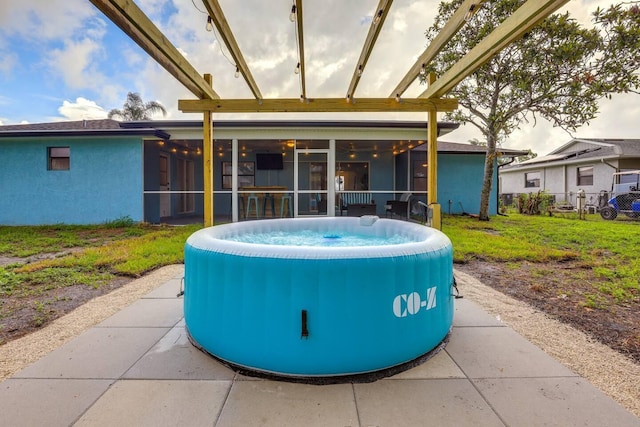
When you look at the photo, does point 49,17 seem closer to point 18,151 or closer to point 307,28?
point 18,151

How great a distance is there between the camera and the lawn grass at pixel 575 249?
414cm

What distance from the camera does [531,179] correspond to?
20094 mm

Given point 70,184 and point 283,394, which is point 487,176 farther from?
point 70,184

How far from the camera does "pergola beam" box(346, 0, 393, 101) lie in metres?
2.73

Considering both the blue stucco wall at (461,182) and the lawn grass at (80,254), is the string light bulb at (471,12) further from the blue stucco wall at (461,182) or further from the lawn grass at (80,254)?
the blue stucco wall at (461,182)

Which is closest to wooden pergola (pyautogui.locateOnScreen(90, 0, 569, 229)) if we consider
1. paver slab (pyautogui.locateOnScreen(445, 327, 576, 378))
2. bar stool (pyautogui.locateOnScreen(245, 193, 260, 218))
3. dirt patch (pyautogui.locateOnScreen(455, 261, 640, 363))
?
dirt patch (pyautogui.locateOnScreen(455, 261, 640, 363))

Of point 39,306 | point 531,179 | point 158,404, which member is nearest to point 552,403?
point 158,404

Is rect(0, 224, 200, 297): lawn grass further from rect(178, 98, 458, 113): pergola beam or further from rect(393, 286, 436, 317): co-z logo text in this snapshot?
rect(393, 286, 436, 317): co-z logo text

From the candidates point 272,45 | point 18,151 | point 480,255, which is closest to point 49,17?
point 18,151

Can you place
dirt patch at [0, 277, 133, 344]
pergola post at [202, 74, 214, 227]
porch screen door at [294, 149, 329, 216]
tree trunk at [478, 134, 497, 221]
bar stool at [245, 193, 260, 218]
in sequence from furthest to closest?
porch screen door at [294, 149, 329, 216]
tree trunk at [478, 134, 497, 221]
bar stool at [245, 193, 260, 218]
pergola post at [202, 74, 214, 227]
dirt patch at [0, 277, 133, 344]

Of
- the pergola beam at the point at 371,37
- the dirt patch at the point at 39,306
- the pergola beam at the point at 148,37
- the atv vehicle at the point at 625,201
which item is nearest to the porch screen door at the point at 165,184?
the dirt patch at the point at 39,306

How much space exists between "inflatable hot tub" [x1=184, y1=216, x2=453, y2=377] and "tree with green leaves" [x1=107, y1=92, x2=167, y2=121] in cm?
2581

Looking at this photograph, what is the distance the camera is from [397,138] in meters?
9.29

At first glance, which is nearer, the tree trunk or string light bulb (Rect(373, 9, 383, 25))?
string light bulb (Rect(373, 9, 383, 25))
